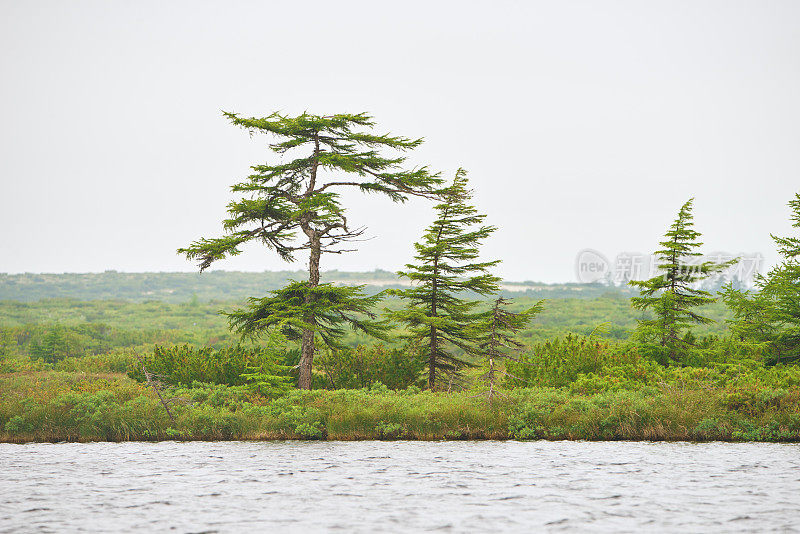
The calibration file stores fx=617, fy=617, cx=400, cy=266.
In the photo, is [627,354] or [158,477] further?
[627,354]

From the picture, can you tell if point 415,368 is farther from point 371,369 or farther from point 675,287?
point 675,287

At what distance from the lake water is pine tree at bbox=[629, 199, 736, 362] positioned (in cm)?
785

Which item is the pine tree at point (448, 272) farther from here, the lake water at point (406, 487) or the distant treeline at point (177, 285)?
the distant treeline at point (177, 285)

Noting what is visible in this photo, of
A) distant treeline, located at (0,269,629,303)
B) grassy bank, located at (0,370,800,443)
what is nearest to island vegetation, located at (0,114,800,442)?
grassy bank, located at (0,370,800,443)

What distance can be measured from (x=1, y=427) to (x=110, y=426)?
3.44 meters

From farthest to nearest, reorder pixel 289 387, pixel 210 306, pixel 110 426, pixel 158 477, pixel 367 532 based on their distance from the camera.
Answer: pixel 210 306 < pixel 289 387 < pixel 110 426 < pixel 158 477 < pixel 367 532

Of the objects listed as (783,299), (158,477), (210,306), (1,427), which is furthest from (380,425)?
(210,306)

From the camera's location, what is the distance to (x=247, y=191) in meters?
22.5

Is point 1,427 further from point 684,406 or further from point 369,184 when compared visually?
point 684,406

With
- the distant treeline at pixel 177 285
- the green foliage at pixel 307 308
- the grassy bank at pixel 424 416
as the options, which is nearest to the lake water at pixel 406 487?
the grassy bank at pixel 424 416

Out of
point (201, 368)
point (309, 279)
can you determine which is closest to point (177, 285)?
point (201, 368)

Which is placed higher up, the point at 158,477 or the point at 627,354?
the point at 627,354

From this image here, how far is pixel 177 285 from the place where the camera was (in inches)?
5428

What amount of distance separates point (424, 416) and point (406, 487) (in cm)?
579
